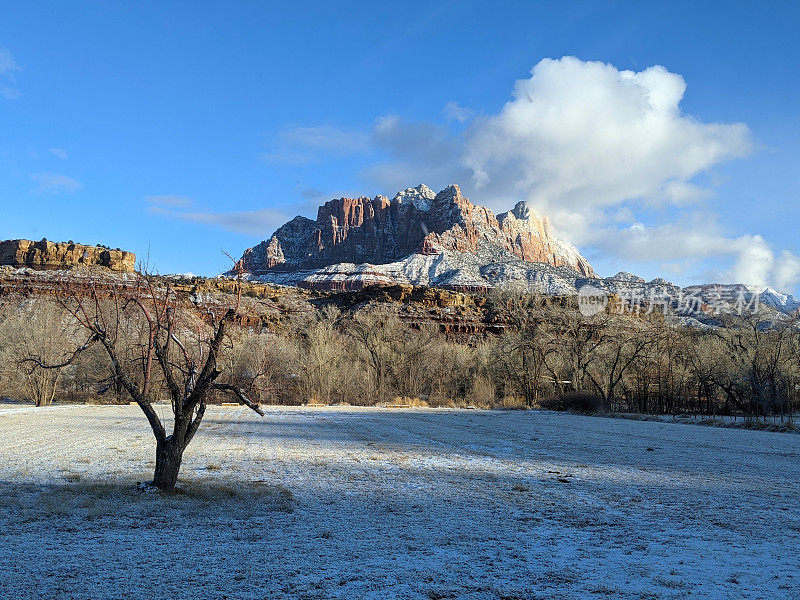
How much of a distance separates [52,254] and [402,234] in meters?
117

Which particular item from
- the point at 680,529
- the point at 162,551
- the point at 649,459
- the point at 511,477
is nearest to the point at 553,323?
the point at 649,459

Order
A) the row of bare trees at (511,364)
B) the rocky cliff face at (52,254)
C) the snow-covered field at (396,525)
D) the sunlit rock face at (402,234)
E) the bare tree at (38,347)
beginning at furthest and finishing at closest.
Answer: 1. the sunlit rock face at (402,234)
2. the rocky cliff face at (52,254)
3. the row of bare trees at (511,364)
4. the bare tree at (38,347)
5. the snow-covered field at (396,525)

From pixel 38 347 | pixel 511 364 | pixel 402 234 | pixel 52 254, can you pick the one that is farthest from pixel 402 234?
pixel 38 347

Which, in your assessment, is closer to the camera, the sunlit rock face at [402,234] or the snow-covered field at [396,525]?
the snow-covered field at [396,525]

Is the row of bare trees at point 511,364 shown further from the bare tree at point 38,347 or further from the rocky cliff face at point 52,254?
the rocky cliff face at point 52,254

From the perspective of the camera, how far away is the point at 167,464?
6297 millimetres

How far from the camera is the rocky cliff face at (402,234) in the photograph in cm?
15100

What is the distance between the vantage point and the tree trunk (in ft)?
20.7

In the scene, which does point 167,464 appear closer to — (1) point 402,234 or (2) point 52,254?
(2) point 52,254

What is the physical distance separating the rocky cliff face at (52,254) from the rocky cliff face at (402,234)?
79.3m

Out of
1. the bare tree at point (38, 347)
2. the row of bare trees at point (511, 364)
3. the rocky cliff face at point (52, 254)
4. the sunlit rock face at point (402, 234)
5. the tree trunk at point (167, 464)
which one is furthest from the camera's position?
the sunlit rock face at point (402, 234)

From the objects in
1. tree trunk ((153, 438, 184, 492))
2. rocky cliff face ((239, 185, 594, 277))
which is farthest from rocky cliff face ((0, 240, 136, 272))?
rocky cliff face ((239, 185, 594, 277))

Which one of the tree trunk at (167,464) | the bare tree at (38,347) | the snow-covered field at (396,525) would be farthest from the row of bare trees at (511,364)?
the tree trunk at (167,464)

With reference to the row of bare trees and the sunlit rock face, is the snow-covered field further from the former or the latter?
the sunlit rock face
